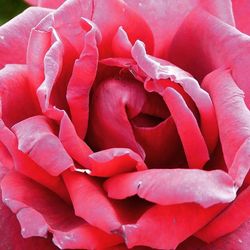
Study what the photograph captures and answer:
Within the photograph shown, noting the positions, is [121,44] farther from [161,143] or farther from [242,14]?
[242,14]

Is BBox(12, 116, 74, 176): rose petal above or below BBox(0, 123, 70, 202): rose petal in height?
above

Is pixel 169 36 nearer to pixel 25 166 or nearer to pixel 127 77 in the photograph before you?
pixel 127 77

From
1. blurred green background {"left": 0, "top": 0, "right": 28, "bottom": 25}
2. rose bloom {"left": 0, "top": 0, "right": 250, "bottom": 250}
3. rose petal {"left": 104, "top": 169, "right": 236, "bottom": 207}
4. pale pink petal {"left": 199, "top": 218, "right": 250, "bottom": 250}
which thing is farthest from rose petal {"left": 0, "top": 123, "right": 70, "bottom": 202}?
blurred green background {"left": 0, "top": 0, "right": 28, "bottom": 25}

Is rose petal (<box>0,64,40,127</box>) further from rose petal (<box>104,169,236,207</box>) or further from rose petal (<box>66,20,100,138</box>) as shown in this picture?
rose petal (<box>104,169,236,207</box>)

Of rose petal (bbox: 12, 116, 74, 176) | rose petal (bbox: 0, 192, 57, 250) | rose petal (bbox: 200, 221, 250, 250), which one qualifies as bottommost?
rose petal (bbox: 0, 192, 57, 250)

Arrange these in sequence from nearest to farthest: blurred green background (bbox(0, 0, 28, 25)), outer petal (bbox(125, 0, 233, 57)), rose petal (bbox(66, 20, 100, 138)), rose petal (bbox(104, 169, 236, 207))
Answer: rose petal (bbox(104, 169, 236, 207))
rose petal (bbox(66, 20, 100, 138))
outer petal (bbox(125, 0, 233, 57))
blurred green background (bbox(0, 0, 28, 25))

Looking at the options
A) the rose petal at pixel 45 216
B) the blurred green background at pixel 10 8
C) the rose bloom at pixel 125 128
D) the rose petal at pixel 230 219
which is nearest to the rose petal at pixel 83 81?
the rose bloom at pixel 125 128

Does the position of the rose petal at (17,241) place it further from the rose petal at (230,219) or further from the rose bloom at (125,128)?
the rose petal at (230,219)
